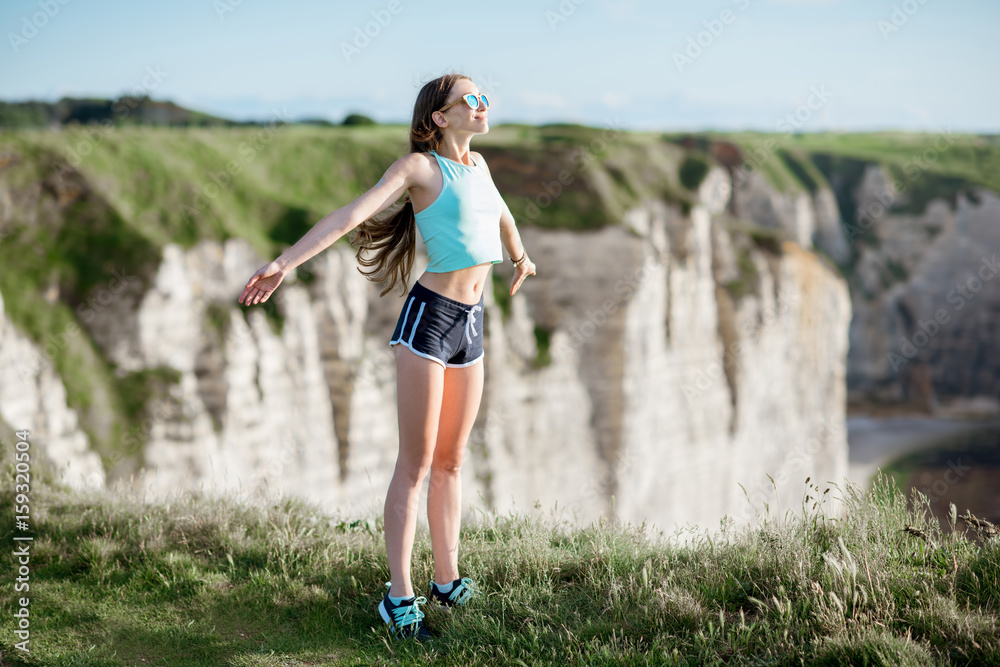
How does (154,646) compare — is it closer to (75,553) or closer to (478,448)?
(75,553)

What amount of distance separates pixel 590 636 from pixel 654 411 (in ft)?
84.8

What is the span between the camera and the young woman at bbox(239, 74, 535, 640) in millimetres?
3984

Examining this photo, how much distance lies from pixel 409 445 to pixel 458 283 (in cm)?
91

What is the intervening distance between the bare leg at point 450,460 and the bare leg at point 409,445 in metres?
0.14

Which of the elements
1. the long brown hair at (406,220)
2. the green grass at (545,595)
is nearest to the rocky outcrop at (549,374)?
the green grass at (545,595)

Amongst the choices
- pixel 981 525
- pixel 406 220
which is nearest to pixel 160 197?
pixel 406 220

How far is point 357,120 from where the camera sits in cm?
3784

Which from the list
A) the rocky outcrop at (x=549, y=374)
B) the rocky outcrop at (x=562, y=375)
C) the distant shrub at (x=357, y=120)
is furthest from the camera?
the distant shrub at (x=357, y=120)

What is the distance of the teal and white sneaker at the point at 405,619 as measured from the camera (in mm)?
3938

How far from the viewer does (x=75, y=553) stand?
4.98 m

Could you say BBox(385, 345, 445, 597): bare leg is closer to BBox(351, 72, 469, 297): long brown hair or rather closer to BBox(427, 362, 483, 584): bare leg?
BBox(427, 362, 483, 584): bare leg

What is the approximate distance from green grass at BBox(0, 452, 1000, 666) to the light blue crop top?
6.09 feet

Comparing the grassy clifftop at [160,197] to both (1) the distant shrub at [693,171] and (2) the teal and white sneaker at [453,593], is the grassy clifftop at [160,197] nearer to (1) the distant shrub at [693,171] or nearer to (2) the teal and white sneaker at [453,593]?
(2) the teal and white sneaker at [453,593]

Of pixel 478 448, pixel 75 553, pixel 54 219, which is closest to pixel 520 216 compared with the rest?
pixel 478 448
